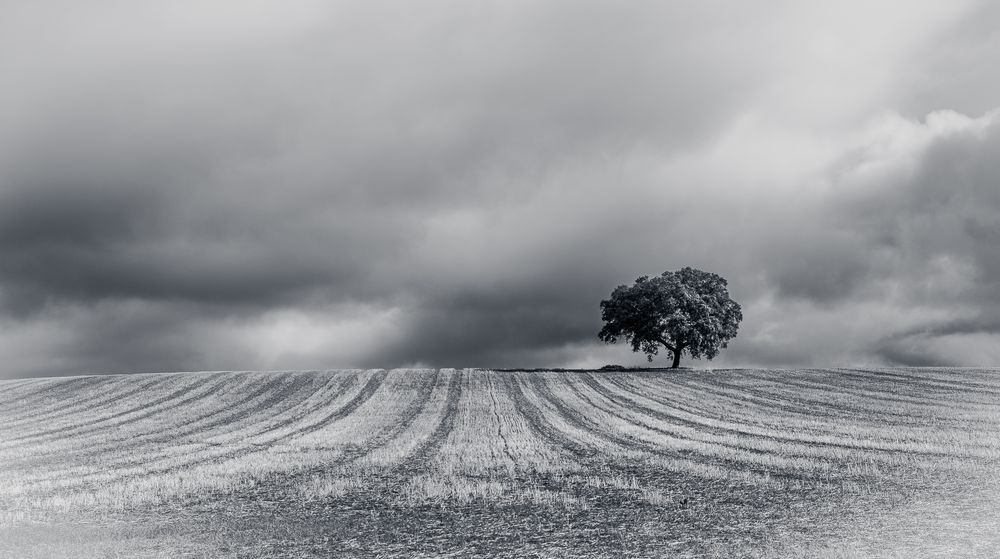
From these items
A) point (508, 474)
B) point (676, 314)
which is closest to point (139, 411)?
point (508, 474)

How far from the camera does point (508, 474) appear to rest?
896 inches

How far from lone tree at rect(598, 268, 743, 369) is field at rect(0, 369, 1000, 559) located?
1441 centimetres

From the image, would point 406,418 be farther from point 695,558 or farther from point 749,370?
point 749,370

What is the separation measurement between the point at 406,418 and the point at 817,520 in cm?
2632

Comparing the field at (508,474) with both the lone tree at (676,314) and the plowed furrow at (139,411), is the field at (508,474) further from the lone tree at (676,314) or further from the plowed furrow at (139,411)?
the lone tree at (676,314)

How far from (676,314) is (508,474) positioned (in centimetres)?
4279

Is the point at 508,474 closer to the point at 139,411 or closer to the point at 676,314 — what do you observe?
the point at 139,411

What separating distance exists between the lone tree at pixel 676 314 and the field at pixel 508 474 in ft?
47.3

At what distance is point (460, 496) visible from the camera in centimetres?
1934

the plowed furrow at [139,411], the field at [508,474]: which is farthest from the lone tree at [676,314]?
the plowed furrow at [139,411]

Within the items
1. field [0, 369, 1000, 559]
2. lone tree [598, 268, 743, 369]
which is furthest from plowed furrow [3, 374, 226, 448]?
lone tree [598, 268, 743, 369]

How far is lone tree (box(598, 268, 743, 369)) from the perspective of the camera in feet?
208

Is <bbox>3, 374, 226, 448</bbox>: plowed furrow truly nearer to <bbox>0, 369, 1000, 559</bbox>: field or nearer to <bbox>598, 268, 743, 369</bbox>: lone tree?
<bbox>0, 369, 1000, 559</bbox>: field

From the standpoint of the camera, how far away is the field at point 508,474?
49.1 ft
